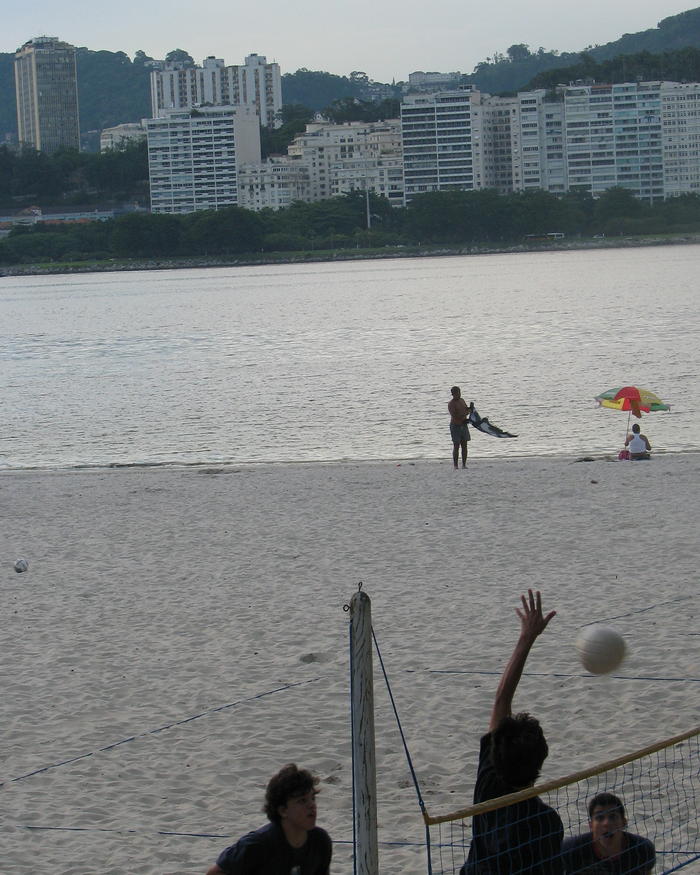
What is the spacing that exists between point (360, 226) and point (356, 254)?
3.51 m

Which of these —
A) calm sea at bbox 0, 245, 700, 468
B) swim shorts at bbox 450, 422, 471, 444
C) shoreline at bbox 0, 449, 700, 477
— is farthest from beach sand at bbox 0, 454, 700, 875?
calm sea at bbox 0, 245, 700, 468

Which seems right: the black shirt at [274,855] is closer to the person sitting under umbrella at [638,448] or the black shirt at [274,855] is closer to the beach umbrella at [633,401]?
the person sitting under umbrella at [638,448]

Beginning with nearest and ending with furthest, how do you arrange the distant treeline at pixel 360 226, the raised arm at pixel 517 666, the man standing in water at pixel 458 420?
the raised arm at pixel 517 666
the man standing in water at pixel 458 420
the distant treeline at pixel 360 226

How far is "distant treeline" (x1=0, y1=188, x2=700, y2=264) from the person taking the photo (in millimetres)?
157750

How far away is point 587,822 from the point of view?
602 centimetres

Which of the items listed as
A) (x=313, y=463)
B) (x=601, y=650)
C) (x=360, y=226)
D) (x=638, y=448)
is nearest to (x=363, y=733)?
(x=601, y=650)

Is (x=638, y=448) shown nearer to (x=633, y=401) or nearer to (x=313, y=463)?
(x=633, y=401)

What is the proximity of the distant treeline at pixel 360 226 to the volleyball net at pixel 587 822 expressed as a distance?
489ft

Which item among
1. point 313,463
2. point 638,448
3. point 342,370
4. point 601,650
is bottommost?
point 342,370

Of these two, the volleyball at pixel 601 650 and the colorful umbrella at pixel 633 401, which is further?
the colorful umbrella at pixel 633 401

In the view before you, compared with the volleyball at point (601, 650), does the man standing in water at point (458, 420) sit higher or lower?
lower

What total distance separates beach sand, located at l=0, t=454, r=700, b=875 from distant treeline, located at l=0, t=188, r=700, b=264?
141539mm

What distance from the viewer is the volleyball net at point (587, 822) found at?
14.1 feet

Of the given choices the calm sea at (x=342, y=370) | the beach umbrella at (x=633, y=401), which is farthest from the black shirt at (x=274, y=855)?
the calm sea at (x=342, y=370)
